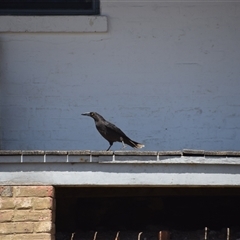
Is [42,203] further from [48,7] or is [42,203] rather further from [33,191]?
[48,7]

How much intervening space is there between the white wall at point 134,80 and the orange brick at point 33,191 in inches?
65.0

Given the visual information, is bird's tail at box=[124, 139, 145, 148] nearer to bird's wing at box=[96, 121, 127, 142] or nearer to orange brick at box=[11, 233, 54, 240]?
bird's wing at box=[96, 121, 127, 142]

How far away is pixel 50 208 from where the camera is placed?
8383mm

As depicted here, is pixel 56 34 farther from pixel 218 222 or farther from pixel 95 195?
pixel 218 222

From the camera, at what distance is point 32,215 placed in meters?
8.38

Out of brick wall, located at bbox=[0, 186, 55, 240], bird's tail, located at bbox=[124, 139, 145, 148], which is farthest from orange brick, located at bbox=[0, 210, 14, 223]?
bird's tail, located at bbox=[124, 139, 145, 148]

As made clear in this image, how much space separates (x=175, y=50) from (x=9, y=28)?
5.40ft

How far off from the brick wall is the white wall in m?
1.67

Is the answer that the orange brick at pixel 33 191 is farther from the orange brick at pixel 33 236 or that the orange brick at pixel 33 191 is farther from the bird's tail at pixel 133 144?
the bird's tail at pixel 133 144

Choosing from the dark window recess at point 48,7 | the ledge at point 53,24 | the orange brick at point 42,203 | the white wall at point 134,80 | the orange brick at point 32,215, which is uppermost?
the dark window recess at point 48,7

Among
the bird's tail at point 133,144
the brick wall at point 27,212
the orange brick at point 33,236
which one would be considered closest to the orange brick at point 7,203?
the brick wall at point 27,212

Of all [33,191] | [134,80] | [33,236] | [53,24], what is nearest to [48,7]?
[53,24]

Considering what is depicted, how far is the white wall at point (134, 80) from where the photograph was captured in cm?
1009

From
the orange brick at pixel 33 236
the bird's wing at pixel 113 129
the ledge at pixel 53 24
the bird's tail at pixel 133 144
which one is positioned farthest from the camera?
the ledge at pixel 53 24
